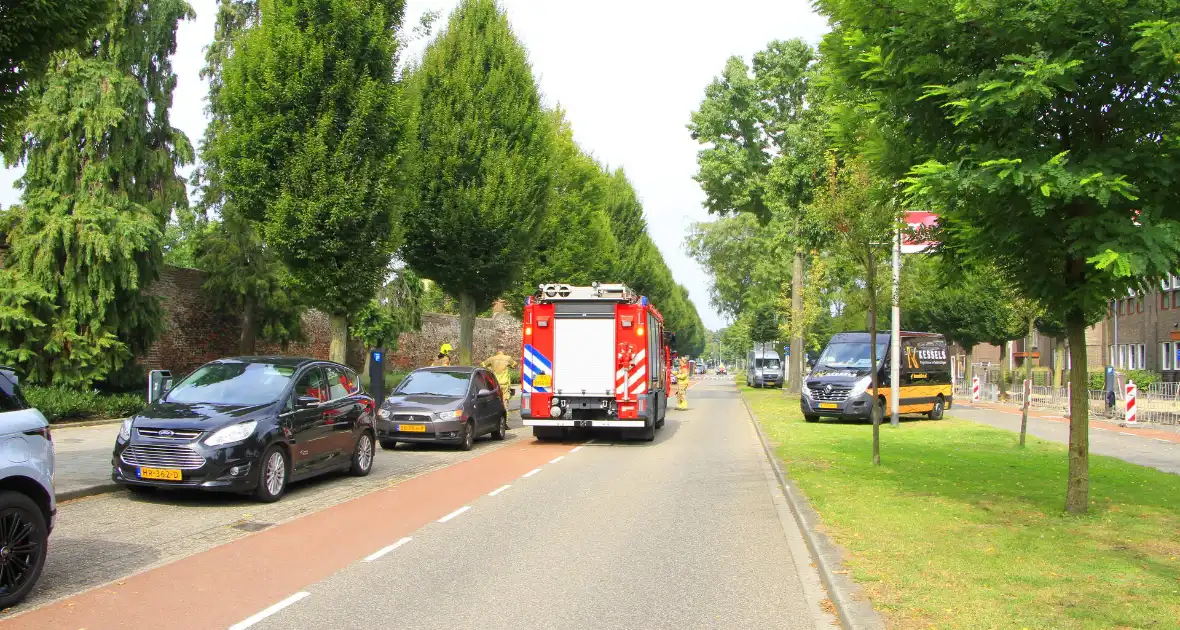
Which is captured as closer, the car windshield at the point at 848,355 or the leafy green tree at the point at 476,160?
the leafy green tree at the point at 476,160

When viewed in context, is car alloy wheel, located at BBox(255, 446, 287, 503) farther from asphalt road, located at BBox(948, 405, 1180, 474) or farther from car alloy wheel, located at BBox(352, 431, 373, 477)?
asphalt road, located at BBox(948, 405, 1180, 474)

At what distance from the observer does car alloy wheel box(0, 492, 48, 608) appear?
5.79 m

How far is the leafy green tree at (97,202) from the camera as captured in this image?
18.8 m

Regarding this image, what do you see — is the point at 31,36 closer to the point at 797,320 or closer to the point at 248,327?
the point at 248,327

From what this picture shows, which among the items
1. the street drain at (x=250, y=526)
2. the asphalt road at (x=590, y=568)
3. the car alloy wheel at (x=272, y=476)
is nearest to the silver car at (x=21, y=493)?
the asphalt road at (x=590, y=568)

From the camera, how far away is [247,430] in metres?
9.92

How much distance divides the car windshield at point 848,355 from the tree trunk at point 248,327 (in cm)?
1664

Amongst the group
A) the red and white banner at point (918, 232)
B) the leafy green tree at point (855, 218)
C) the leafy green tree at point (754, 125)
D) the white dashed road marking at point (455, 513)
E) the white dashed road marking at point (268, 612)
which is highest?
the leafy green tree at point (754, 125)

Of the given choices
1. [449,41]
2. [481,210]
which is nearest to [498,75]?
[449,41]

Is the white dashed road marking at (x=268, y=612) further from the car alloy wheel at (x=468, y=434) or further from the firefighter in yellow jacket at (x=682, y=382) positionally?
the firefighter in yellow jacket at (x=682, y=382)

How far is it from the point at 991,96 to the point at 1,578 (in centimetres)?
814

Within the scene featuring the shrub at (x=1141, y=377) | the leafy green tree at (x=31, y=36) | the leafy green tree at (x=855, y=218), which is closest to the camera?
the leafy green tree at (x=31, y=36)

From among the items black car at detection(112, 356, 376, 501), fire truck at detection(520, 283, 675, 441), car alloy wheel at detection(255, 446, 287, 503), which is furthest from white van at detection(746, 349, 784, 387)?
car alloy wheel at detection(255, 446, 287, 503)

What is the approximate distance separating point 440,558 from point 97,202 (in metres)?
16.1
